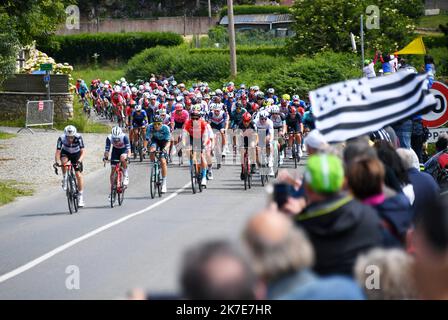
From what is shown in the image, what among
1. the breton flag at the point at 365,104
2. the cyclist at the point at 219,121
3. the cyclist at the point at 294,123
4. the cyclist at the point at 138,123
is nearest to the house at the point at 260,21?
the cyclist at the point at 138,123

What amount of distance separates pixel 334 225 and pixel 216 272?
1.83 metres

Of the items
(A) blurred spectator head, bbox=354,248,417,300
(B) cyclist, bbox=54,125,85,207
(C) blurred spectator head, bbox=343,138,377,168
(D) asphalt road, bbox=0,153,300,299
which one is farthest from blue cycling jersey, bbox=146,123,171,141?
(A) blurred spectator head, bbox=354,248,417,300

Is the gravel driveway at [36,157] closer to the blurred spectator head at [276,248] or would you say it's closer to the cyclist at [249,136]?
the cyclist at [249,136]

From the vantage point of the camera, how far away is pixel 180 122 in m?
30.7

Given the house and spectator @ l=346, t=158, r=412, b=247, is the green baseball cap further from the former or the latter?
the house

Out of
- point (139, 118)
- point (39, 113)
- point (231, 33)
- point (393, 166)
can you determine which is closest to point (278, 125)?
point (139, 118)

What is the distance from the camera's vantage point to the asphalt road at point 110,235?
13121 mm

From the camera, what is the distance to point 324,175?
20.3 feet

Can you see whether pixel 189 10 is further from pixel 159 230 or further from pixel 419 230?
pixel 419 230

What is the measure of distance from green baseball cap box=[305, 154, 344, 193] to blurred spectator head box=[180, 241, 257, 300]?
1.38 meters

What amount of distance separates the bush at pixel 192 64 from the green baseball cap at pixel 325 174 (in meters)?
50.0

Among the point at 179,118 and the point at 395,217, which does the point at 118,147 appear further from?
the point at 395,217

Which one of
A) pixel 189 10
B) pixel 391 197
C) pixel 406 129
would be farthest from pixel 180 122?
pixel 189 10
